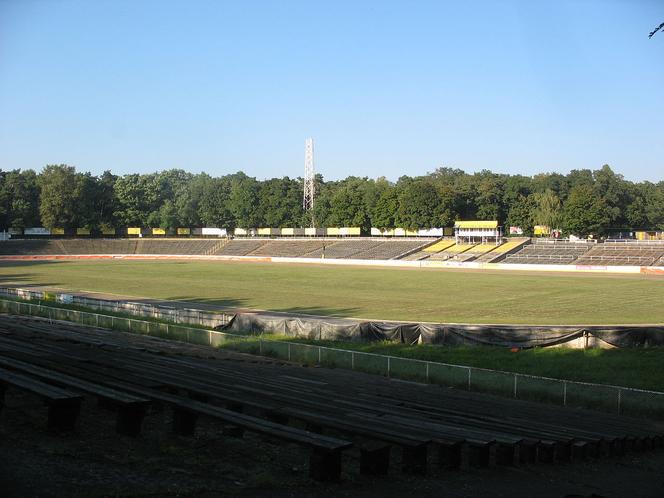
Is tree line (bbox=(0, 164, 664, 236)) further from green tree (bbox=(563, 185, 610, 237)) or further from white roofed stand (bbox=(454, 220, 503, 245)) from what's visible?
white roofed stand (bbox=(454, 220, 503, 245))

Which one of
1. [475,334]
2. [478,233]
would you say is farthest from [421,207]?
[475,334]

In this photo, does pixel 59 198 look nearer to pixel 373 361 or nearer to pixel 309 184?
pixel 309 184

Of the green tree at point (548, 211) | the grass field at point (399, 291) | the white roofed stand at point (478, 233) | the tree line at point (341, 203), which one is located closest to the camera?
the grass field at point (399, 291)

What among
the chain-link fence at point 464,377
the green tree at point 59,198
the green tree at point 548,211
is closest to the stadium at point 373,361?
the chain-link fence at point 464,377

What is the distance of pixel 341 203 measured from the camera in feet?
493

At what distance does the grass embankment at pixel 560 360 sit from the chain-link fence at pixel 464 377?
2120 millimetres

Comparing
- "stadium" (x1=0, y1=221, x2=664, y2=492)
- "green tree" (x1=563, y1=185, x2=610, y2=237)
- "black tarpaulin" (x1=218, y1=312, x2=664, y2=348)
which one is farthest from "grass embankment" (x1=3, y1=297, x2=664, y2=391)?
"green tree" (x1=563, y1=185, x2=610, y2=237)

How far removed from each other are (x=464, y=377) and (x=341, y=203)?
5213 inches

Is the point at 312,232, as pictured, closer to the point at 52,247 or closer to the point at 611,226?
the point at 52,247

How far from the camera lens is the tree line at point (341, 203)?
13600cm

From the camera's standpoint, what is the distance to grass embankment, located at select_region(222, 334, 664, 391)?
2073 centimetres

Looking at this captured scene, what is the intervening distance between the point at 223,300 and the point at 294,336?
25065mm

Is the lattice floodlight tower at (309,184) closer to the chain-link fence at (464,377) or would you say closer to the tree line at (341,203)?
the tree line at (341,203)

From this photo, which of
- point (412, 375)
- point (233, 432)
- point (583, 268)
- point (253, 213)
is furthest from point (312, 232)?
point (233, 432)
